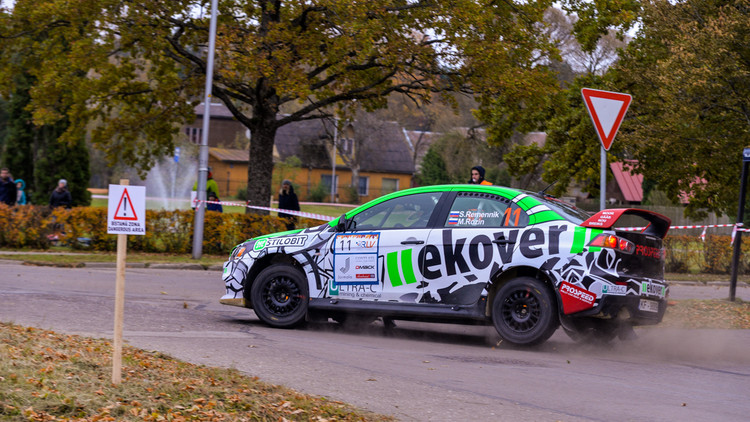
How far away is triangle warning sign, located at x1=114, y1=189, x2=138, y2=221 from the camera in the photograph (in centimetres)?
596

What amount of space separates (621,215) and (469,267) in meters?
1.64

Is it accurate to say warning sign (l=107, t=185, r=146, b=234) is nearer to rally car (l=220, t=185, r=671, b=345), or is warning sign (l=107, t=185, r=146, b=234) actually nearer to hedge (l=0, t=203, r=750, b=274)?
rally car (l=220, t=185, r=671, b=345)

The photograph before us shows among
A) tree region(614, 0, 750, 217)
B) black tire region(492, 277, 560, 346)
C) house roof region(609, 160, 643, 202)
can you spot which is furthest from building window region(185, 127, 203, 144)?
black tire region(492, 277, 560, 346)

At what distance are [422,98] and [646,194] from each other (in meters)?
39.8

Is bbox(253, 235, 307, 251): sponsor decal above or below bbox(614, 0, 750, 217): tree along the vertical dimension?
below

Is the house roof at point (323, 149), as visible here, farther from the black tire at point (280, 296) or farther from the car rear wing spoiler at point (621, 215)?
the car rear wing spoiler at point (621, 215)

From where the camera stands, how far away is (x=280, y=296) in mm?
10023

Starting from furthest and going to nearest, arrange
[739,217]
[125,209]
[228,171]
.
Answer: [228,171]
[739,217]
[125,209]

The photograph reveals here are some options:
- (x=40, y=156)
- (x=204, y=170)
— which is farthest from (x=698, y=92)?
(x=40, y=156)

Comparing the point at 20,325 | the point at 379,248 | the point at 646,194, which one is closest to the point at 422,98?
the point at 379,248

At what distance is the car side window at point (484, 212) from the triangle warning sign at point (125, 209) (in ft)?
13.7

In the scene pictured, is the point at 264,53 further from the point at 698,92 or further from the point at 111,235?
the point at 698,92

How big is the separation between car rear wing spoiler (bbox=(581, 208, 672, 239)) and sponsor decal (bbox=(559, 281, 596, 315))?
2.16 ft

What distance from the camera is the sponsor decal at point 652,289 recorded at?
8812mm
